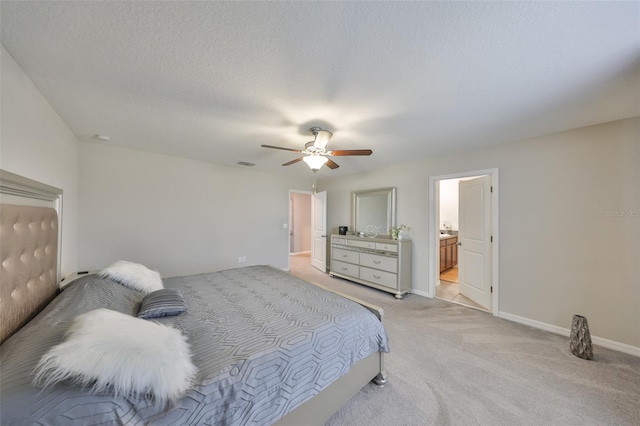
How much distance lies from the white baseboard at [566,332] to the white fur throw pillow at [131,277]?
13.6 feet

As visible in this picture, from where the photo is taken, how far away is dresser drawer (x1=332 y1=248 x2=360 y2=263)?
447 centimetres

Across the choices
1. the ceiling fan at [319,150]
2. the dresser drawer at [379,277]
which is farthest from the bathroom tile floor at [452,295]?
the ceiling fan at [319,150]

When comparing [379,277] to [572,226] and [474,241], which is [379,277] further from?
[572,226]

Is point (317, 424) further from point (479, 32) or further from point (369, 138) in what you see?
point (369, 138)

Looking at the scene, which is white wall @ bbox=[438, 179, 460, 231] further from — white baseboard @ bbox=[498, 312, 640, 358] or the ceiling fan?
the ceiling fan

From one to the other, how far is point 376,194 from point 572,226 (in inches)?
106

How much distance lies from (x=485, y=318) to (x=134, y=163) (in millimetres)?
5580

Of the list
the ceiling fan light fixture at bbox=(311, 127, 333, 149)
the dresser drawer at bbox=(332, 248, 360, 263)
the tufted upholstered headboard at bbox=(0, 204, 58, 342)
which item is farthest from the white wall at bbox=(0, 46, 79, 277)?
the dresser drawer at bbox=(332, 248, 360, 263)

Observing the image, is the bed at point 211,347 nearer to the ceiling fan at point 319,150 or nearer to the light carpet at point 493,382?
the light carpet at point 493,382

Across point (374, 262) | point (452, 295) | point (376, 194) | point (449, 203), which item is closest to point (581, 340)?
point (452, 295)

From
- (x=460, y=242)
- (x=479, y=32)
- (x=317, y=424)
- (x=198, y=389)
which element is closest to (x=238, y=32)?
(x=479, y=32)

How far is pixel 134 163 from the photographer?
349 centimetres

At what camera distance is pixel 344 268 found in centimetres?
471

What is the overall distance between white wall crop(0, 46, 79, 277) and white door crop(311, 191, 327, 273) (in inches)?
168
